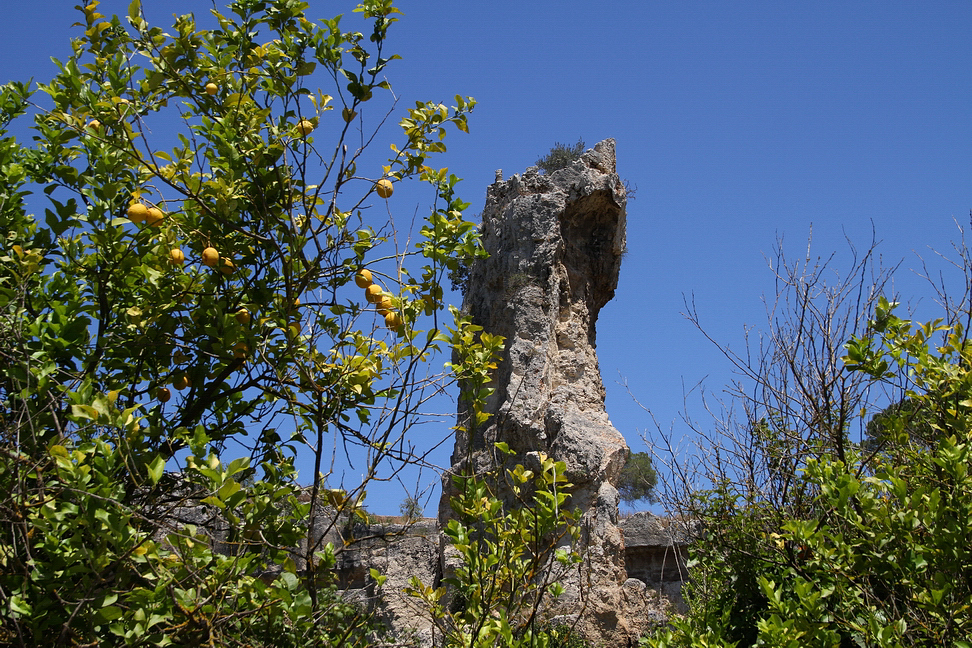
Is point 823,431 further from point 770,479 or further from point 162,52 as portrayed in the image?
point 162,52

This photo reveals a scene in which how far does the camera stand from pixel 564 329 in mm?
8992

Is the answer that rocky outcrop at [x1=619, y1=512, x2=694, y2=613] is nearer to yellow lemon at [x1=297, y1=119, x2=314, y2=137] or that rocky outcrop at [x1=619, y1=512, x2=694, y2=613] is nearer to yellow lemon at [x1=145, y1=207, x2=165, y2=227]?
yellow lemon at [x1=297, y1=119, x2=314, y2=137]

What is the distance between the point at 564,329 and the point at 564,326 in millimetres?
50

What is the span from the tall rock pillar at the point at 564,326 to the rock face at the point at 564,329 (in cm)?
1

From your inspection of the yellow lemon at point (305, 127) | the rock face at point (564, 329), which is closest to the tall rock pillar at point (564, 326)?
the rock face at point (564, 329)

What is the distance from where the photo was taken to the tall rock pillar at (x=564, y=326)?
782cm

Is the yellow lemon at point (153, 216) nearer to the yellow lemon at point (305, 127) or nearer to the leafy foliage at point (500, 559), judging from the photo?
the yellow lemon at point (305, 127)

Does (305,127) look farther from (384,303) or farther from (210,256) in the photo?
(384,303)

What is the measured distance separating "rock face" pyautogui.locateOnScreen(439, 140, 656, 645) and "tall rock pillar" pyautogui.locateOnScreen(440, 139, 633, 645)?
1 centimetres

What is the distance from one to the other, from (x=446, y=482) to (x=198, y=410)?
6.04 m

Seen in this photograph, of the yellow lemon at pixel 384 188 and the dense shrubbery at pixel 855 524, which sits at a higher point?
the yellow lemon at pixel 384 188

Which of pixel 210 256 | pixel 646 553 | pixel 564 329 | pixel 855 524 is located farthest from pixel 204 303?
pixel 646 553

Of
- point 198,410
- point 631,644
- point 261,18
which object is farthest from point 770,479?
point 631,644

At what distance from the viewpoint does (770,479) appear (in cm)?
393
